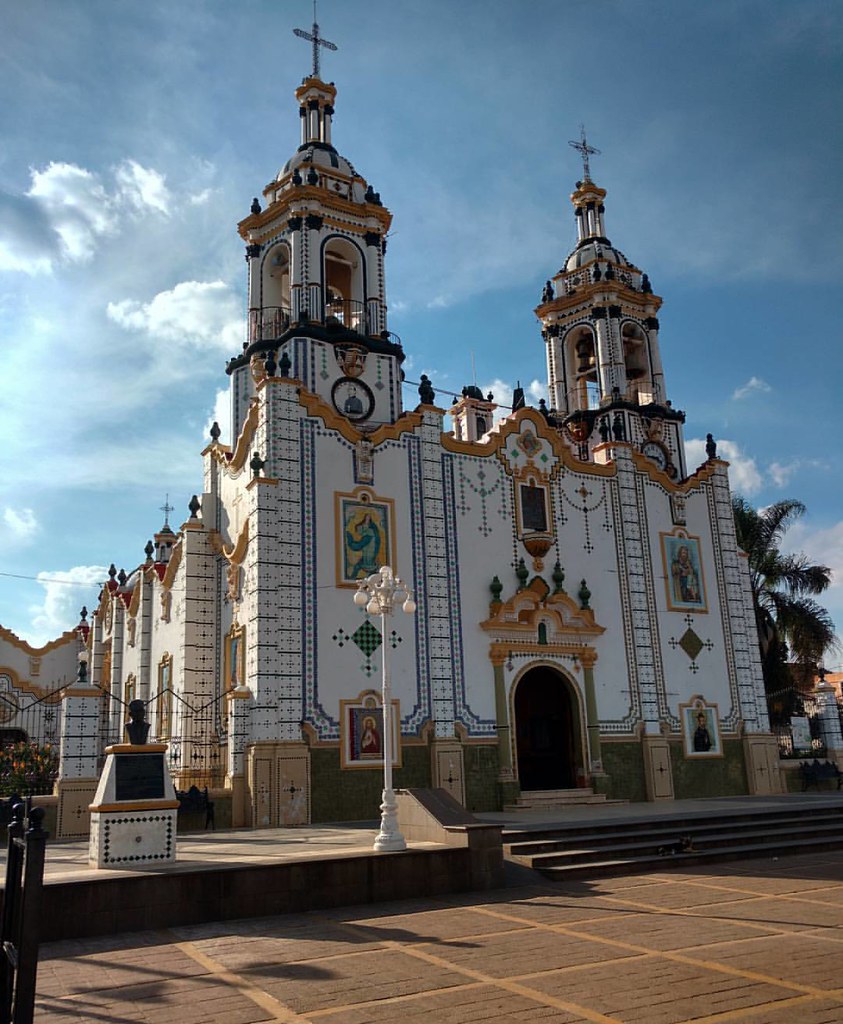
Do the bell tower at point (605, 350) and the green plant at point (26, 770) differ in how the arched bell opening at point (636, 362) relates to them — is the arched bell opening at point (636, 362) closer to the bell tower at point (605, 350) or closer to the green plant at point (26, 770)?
the bell tower at point (605, 350)

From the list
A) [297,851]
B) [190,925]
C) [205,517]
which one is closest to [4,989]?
[190,925]

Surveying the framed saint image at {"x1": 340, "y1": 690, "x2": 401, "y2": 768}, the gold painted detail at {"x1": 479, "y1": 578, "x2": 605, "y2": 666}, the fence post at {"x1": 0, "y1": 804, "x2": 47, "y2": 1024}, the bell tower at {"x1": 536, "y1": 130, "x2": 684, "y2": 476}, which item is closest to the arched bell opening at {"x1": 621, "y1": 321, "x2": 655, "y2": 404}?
the bell tower at {"x1": 536, "y1": 130, "x2": 684, "y2": 476}

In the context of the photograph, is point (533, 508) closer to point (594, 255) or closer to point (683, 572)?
point (683, 572)

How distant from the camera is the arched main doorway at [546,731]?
80.3 feet

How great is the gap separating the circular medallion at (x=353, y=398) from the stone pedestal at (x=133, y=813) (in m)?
13.2

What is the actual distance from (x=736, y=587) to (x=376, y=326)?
13538 millimetres

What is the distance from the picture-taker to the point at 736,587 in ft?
95.0

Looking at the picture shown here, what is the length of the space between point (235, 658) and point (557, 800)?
870 centimetres

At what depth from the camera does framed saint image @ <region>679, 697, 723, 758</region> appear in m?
26.4

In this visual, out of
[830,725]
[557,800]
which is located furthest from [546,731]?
[830,725]

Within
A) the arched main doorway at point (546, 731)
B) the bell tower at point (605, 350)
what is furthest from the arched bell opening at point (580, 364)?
the arched main doorway at point (546, 731)

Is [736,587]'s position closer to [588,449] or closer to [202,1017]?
[588,449]

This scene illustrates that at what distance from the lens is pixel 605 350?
31141 mm

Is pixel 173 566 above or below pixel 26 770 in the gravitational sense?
above
